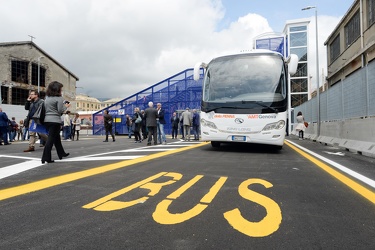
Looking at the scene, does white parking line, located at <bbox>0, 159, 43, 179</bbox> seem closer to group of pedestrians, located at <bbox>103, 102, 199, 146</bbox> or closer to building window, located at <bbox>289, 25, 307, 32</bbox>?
group of pedestrians, located at <bbox>103, 102, 199, 146</bbox>

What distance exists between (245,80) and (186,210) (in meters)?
5.92

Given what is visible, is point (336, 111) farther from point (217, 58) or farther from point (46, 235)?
point (46, 235)

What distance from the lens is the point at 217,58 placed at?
848 cm

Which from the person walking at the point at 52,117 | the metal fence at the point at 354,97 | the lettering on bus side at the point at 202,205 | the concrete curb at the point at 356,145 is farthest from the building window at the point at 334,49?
the lettering on bus side at the point at 202,205

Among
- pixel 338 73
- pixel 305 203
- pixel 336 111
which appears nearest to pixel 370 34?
pixel 338 73

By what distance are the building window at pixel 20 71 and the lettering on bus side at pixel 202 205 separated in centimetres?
3623

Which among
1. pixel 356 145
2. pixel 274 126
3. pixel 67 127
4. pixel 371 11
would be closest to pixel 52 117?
pixel 274 126

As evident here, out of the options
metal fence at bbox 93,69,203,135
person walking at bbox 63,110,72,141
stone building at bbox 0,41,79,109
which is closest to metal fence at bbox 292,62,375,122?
person walking at bbox 63,110,72,141

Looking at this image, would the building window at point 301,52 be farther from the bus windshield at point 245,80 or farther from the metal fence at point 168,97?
the bus windshield at point 245,80

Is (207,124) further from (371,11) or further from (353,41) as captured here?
(353,41)

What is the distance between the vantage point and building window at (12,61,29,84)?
107ft

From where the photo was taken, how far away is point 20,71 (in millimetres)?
33469

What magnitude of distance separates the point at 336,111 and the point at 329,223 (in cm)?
1032

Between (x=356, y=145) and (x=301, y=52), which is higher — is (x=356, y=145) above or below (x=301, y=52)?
below
